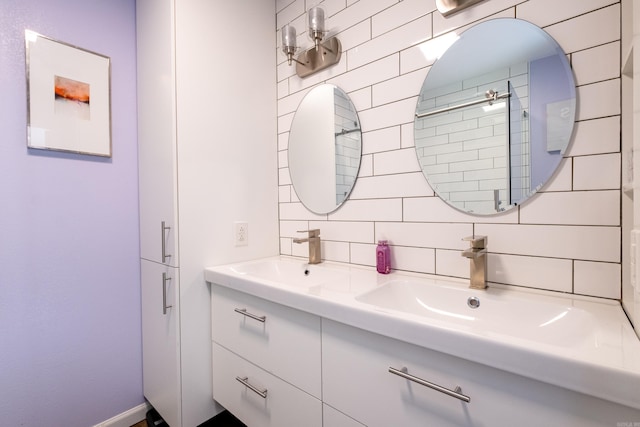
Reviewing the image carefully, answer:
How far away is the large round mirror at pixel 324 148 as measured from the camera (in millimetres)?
1372

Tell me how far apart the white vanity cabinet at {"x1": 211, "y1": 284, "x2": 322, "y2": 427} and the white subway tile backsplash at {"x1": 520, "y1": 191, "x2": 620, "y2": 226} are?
2.53 feet

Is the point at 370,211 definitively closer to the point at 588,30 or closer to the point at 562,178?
the point at 562,178

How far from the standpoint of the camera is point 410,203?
1.17 metres

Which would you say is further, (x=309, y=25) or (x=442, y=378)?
(x=309, y=25)

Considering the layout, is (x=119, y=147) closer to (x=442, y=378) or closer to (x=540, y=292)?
(x=442, y=378)

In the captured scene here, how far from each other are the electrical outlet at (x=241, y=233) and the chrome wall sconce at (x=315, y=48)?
0.89 metres

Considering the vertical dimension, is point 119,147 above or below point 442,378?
above

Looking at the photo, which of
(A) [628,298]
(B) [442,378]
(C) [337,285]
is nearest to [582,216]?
(A) [628,298]

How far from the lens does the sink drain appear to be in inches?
35.1

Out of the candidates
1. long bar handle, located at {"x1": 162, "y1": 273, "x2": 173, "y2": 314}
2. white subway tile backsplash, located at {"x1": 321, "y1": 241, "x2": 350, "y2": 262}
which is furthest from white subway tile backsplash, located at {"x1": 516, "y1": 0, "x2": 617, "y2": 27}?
long bar handle, located at {"x1": 162, "y1": 273, "x2": 173, "y2": 314}

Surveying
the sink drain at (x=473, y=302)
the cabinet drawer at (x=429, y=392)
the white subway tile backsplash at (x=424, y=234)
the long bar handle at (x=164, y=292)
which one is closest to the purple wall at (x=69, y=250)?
the long bar handle at (x=164, y=292)

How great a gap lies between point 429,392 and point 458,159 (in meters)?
0.78

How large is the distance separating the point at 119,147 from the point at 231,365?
125cm

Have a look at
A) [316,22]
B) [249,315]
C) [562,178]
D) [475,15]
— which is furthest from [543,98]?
[249,315]
